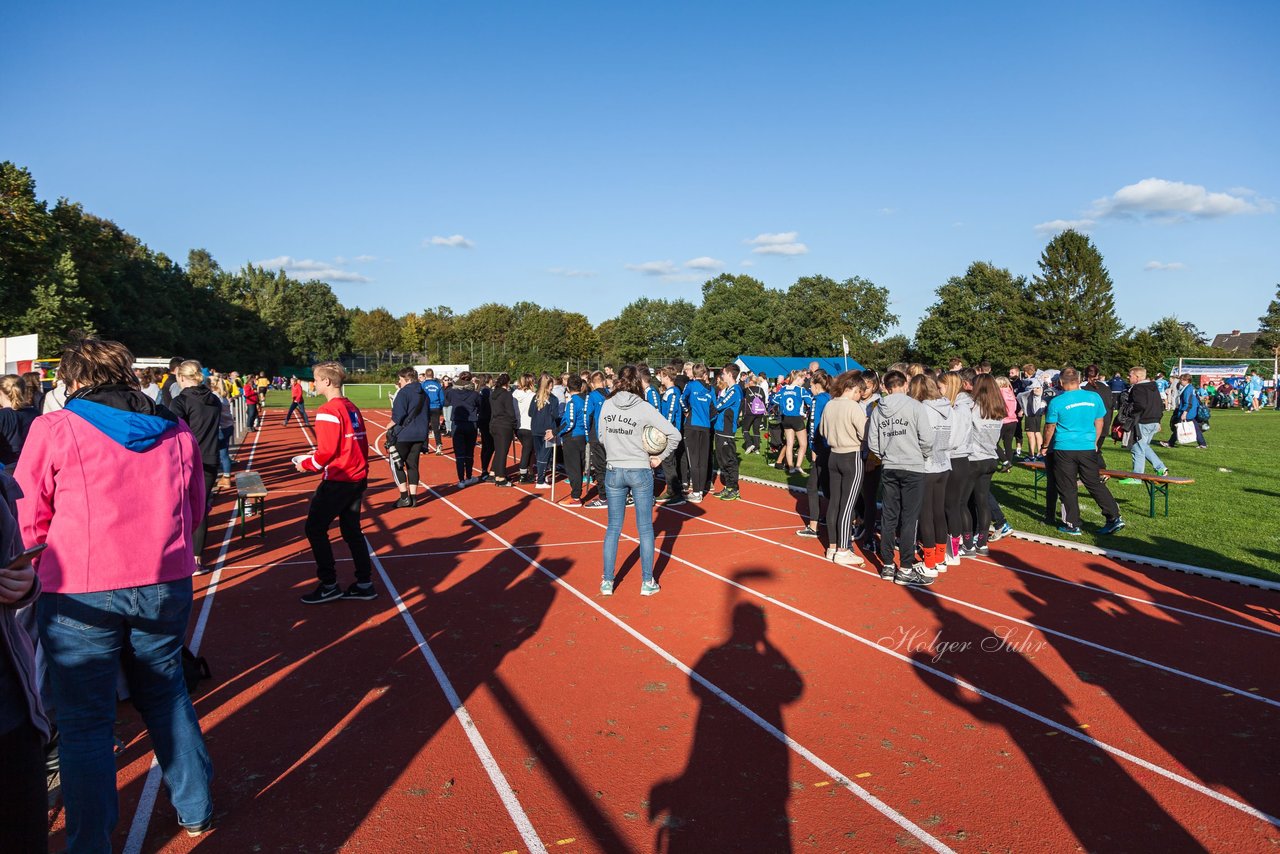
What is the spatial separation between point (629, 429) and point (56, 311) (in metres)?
38.0

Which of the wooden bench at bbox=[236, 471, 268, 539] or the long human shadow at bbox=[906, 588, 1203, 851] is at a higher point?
the wooden bench at bbox=[236, 471, 268, 539]

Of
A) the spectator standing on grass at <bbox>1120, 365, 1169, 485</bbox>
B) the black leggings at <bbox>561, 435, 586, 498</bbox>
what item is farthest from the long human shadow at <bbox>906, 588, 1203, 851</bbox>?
the spectator standing on grass at <bbox>1120, 365, 1169, 485</bbox>

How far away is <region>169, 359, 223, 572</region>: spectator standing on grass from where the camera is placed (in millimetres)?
7688

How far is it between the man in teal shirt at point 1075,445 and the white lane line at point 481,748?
7563 mm

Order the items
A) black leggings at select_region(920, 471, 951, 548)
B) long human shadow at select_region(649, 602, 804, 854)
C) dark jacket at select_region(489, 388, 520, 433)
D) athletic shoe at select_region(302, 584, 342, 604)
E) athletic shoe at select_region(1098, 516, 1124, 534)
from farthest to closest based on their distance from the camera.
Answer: dark jacket at select_region(489, 388, 520, 433)
athletic shoe at select_region(1098, 516, 1124, 534)
black leggings at select_region(920, 471, 951, 548)
athletic shoe at select_region(302, 584, 342, 604)
long human shadow at select_region(649, 602, 804, 854)

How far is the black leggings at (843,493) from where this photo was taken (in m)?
8.03

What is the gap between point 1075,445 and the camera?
9.09m

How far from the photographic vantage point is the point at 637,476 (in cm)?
677

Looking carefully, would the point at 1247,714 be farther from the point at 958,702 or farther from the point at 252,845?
the point at 252,845

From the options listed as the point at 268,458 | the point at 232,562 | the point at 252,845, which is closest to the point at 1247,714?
the point at 252,845

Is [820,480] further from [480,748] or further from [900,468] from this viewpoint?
[480,748]

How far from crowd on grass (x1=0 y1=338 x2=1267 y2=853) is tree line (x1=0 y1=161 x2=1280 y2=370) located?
29.6m

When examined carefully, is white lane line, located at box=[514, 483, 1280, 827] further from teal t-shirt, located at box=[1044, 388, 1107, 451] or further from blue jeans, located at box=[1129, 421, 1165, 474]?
blue jeans, located at box=[1129, 421, 1165, 474]

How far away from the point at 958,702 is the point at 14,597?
15.5ft
